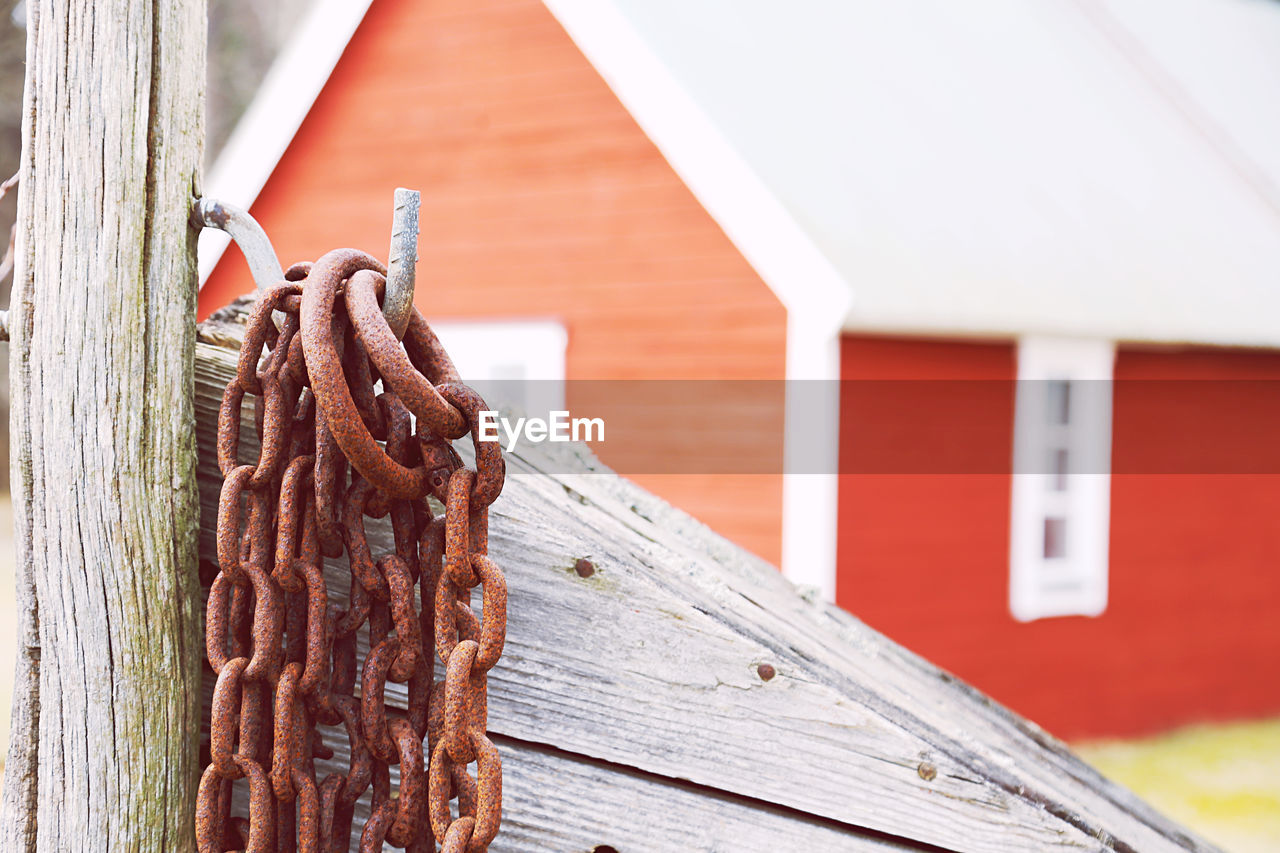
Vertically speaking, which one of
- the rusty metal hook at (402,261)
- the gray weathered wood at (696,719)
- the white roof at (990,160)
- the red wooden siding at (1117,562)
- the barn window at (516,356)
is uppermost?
the white roof at (990,160)

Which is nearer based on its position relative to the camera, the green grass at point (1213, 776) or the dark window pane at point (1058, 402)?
the green grass at point (1213, 776)

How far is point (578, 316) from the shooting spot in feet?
21.9

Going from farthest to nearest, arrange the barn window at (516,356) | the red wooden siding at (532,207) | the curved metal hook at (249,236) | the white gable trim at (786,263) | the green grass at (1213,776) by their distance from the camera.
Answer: the barn window at (516,356) < the red wooden siding at (532,207) < the green grass at (1213,776) < the white gable trim at (786,263) < the curved metal hook at (249,236)

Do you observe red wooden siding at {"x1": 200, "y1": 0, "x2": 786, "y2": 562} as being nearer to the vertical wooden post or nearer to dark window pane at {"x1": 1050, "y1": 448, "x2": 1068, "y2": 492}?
dark window pane at {"x1": 1050, "y1": 448, "x2": 1068, "y2": 492}

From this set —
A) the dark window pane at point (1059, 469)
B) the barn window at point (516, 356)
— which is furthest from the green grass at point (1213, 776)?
the barn window at point (516, 356)

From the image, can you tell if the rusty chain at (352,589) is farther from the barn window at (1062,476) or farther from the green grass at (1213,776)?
the barn window at (1062,476)

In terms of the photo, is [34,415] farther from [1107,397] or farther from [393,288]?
[1107,397]

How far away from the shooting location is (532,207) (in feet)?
22.3

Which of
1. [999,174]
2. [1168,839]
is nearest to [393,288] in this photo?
[1168,839]

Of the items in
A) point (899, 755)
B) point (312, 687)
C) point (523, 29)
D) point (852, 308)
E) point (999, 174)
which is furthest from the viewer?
point (999, 174)

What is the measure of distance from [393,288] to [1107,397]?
724 cm

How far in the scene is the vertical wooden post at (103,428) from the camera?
84cm

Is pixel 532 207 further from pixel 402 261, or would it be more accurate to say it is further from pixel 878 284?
pixel 402 261

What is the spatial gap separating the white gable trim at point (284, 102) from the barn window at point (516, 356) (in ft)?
5.64
